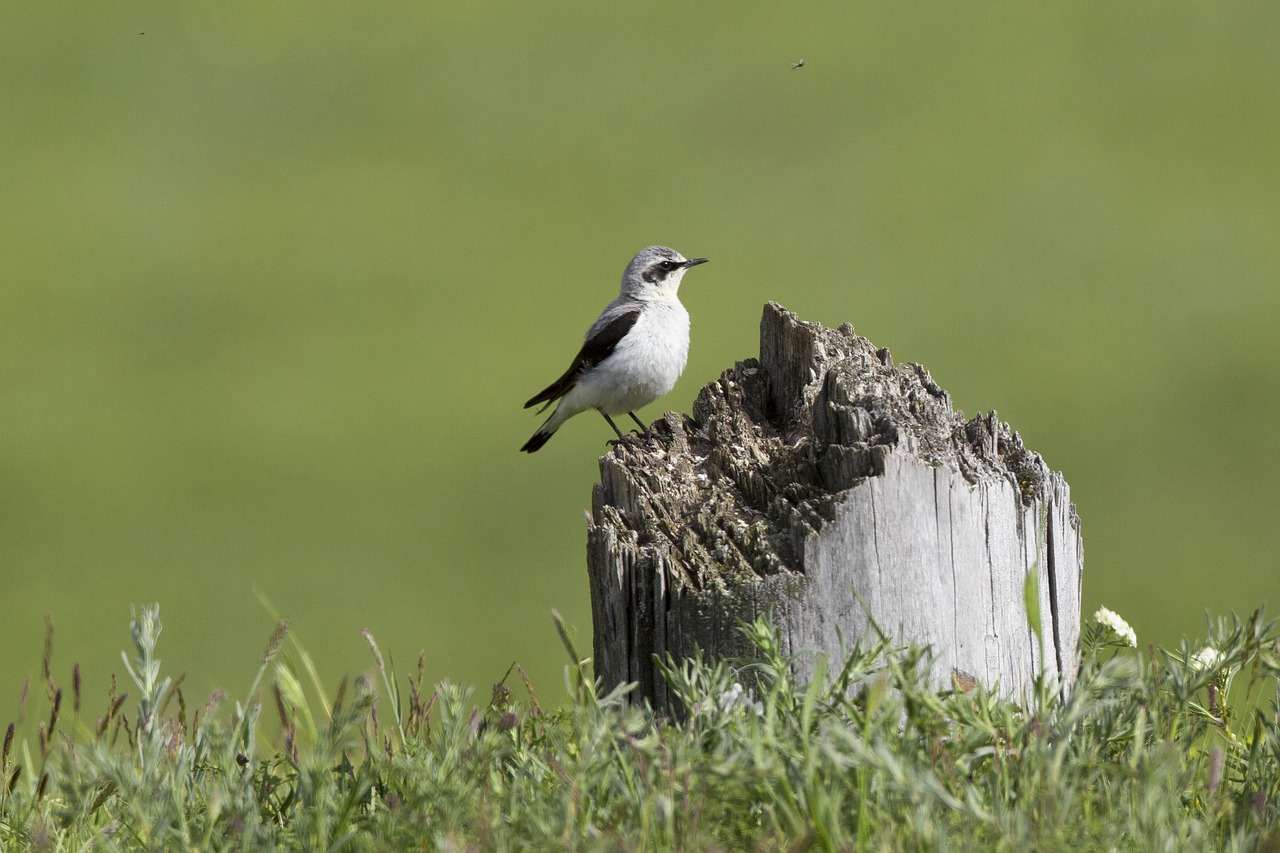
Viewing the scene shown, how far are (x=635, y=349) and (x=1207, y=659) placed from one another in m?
4.32

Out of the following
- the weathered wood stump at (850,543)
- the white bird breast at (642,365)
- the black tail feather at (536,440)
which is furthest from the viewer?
the black tail feather at (536,440)

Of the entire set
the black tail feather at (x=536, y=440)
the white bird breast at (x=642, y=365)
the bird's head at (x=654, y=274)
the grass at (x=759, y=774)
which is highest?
the bird's head at (x=654, y=274)

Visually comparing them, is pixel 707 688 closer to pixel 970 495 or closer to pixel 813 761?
pixel 813 761

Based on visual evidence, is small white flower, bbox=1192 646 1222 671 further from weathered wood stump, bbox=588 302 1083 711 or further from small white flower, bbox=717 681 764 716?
small white flower, bbox=717 681 764 716

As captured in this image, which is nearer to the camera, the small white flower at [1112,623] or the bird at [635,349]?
the small white flower at [1112,623]

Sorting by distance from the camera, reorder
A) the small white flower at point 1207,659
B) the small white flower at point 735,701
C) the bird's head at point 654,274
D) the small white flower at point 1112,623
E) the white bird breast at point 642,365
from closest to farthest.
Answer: the small white flower at point 735,701
the small white flower at point 1207,659
the small white flower at point 1112,623
the white bird breast at point 642,365
the bird's head at point 654,274

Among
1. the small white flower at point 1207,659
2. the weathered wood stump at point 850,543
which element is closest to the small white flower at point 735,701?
the weathered wood stump at point 850,543

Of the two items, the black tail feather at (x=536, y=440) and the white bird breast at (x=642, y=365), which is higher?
the white bird breast at (x=642, y=365)

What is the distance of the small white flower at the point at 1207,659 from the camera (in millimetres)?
2871

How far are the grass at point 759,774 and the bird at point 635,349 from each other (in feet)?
13.3

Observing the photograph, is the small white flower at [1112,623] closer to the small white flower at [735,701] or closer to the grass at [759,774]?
the grass at [759,774]

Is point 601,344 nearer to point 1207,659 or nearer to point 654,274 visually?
point 654,274

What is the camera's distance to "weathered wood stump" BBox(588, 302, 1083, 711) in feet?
10.3

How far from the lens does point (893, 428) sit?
3.35 metres
